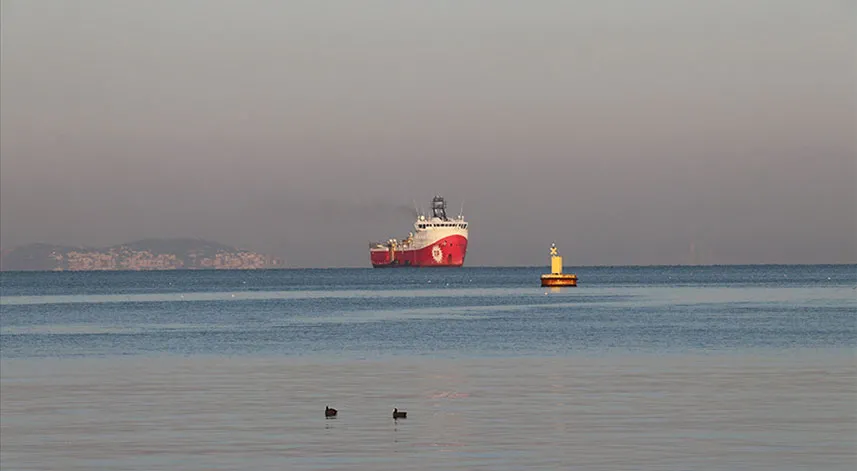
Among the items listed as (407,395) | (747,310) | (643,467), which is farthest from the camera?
(747,310)

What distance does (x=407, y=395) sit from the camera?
3409 cm

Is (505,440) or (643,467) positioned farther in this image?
(505,440)

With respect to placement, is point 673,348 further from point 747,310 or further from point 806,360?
point 747,310

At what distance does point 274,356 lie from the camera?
50.3 metres

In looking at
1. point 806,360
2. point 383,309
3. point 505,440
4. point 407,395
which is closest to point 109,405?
point 407,395

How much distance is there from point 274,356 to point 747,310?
49.7m

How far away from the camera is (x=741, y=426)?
26812 millimetres

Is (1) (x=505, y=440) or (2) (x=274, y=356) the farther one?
(2) (x=274, y=356)

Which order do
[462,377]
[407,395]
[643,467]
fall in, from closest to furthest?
[643,467], [407,395], [462,377]

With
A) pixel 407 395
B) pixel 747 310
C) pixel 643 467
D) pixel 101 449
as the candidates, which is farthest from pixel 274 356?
pixel 747 310

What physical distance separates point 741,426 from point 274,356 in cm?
2606

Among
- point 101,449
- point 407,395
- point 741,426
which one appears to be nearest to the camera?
point 101,449

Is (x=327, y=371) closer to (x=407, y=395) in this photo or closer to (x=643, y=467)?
(x=407, y=395)

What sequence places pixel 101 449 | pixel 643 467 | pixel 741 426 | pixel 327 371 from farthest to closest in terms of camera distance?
pixel 327 371 < pixel 741 426 < pixel 101 449 < pixel 643 467
